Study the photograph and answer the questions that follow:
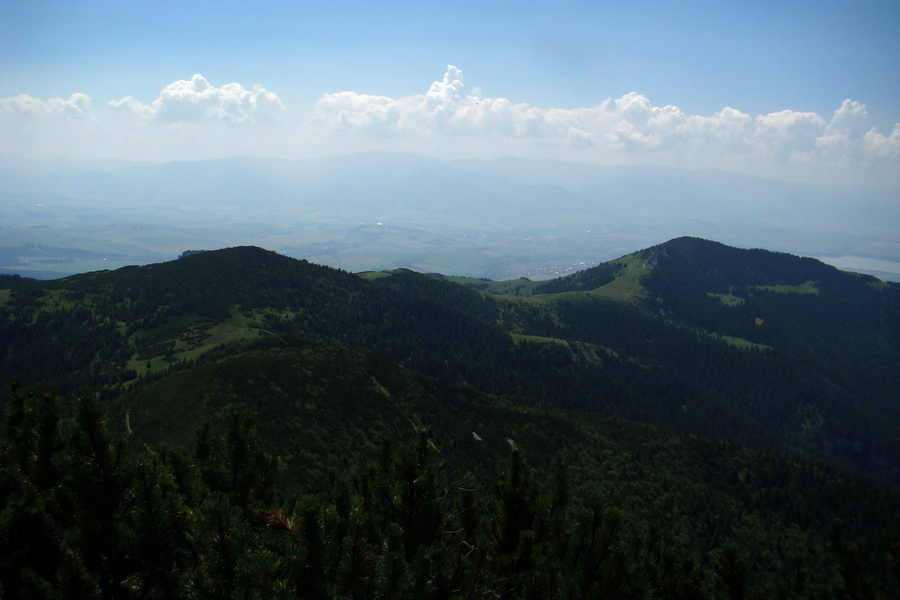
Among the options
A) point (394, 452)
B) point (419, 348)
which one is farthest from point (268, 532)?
point (419, 348)

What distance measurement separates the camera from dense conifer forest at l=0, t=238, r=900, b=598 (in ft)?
28.5

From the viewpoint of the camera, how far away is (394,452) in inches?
583

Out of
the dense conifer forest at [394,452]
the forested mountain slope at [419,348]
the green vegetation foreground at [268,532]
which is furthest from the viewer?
the forested mountain slope at [419,348]

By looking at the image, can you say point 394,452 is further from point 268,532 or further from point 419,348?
point 419,348

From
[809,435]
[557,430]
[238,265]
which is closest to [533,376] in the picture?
[557,430]

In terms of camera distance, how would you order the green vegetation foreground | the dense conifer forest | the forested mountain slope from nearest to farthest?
the green vegetation foreground, the dense conifer forest, the forested mountain slope

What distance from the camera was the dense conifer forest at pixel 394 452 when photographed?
8680 millimetres

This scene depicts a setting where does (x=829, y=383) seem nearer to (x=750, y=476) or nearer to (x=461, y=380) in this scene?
(x=750, y=476)

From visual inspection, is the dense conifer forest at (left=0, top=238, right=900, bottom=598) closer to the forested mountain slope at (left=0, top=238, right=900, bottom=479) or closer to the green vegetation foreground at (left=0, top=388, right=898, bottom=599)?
the green vegetation foreground at (left=0, top=388, right=898, bottom=599)

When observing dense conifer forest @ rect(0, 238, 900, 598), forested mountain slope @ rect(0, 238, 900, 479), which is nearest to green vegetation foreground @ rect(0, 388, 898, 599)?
dense conifer forest @ rect(0, 238, 900, 598)

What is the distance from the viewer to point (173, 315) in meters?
113

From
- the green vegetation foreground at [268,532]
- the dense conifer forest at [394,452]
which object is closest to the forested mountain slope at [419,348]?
the dense conifer forest at [394,452]

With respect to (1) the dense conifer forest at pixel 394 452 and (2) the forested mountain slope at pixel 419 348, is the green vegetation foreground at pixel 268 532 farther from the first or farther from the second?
(2) the forested mountain slope at pixel 419 348

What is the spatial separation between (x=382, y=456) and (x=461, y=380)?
111896 millimetres
